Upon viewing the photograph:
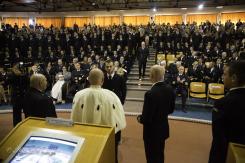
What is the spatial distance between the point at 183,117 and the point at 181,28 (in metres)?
8.79

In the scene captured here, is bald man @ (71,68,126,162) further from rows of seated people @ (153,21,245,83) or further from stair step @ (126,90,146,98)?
rows of seated people @ (153,21,245,83)

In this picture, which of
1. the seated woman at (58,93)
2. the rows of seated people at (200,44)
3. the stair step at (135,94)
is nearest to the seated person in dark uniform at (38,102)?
the seated woman at (58,93)

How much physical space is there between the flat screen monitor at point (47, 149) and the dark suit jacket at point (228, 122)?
899 millimetres

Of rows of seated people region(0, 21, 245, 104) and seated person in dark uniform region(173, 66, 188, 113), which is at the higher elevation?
rows of seated people region(0, 21, 245, 104)

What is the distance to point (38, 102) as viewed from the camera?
2.87 meters

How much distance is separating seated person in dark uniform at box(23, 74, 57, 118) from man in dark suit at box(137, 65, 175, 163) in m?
1.00

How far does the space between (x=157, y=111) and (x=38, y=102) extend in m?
1.28

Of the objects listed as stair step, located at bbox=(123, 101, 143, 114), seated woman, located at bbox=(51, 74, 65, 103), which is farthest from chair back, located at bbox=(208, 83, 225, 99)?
seated woman, located at bbox=(51, 74, 65, 103)

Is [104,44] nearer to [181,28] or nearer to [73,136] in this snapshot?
[181,28]

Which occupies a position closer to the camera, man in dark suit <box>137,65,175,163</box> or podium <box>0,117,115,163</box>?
podium <box>0,117,115,163</box>

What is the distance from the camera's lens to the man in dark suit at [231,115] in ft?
5.60

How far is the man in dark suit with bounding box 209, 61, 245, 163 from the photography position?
171cm

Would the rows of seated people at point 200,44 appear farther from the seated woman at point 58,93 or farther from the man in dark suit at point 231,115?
the man in dark suit at point 231,115

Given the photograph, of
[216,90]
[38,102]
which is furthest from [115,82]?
[216,90]
